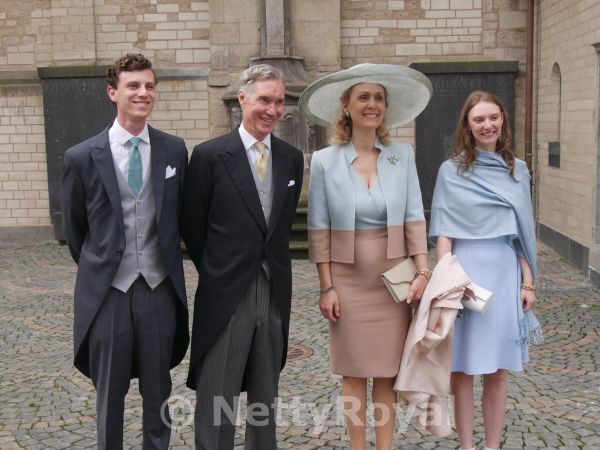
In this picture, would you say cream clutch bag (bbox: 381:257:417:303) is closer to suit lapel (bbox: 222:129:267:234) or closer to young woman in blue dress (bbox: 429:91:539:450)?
young woman in blue dress (bbox: 429:91:539:450)

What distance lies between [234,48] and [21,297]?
6145 millimetres

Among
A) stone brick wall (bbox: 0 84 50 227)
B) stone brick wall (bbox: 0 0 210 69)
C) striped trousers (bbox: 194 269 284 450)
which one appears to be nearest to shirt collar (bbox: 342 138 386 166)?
striped trousers (bbox: 194 269 284 450)

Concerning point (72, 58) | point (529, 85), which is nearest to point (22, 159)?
point (72, 58)

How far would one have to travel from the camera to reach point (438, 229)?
387cm

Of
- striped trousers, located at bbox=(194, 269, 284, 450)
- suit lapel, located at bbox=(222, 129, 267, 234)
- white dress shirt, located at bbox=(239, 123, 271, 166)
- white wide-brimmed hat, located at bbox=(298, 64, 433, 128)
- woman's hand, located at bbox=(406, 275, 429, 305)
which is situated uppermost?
white wide-brimmed hat, located at bbox=(298, 64, 433, 128)

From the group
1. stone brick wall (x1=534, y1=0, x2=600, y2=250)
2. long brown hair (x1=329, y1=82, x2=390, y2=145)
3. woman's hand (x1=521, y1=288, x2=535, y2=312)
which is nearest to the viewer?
long brown hair (x1=329, y1=82, x2=390, y2=145)

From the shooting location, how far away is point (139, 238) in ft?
11.1

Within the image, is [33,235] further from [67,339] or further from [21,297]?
[67,339]

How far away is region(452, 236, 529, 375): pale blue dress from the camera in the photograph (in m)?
3.77

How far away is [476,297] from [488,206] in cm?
45

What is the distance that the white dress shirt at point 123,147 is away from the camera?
3.40 meters

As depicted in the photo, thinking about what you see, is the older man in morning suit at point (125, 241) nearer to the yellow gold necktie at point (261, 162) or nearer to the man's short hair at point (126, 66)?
the man's short hair at point (126, 66)

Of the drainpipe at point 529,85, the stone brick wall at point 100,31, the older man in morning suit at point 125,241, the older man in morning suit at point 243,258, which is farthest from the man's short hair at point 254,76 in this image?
the stone brick wall at point 100,31

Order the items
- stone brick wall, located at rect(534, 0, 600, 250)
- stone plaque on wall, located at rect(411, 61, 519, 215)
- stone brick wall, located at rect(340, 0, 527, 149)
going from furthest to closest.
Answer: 1. stone brick wall, located at rect(340, 0, 527, 149)
2. stone plaque on wall, located at rect(411, 61, 519, 215)
3. stone brick wall, located at rect(534, 0, 600, 250)
